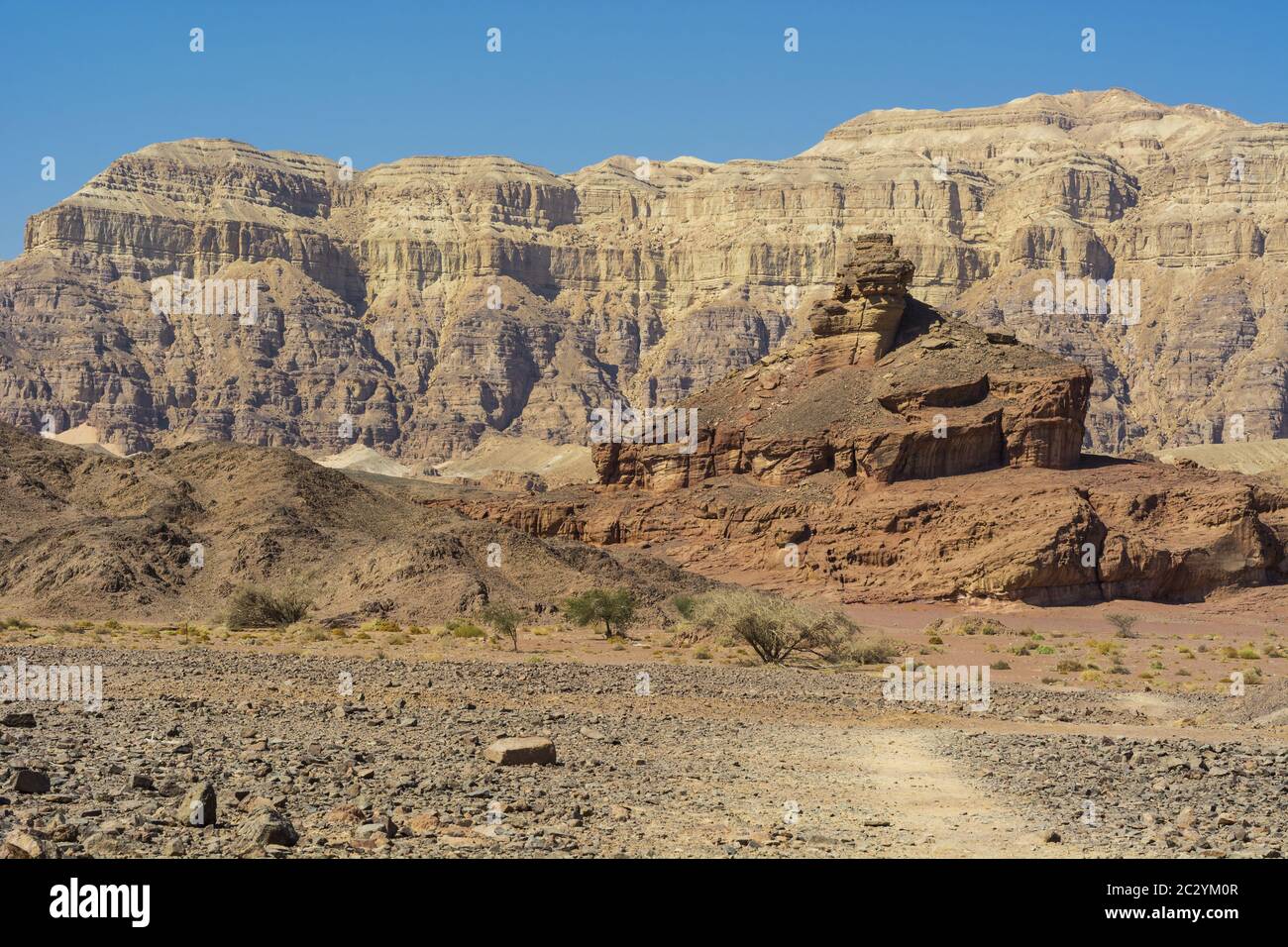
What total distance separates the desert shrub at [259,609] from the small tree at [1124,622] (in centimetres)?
3208

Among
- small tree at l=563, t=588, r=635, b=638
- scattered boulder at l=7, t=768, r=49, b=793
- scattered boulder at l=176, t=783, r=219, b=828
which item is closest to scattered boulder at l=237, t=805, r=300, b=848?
scattered boulder at l=176, t=783, r=219, b=828

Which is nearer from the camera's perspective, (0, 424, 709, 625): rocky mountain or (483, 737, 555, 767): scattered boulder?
(483, 737, 555, 767): scattered boulder

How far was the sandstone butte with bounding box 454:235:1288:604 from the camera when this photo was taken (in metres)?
74.4

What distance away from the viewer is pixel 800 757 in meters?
22.9

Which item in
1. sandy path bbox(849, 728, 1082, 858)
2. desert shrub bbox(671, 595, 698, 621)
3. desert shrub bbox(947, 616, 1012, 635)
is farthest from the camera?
desert shrub bbox(947, 616, 1012, 635)

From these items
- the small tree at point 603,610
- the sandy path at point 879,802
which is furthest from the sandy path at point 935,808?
the small tree at point 603,610

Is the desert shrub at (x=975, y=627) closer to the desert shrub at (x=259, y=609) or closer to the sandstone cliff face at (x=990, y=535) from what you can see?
the sandstone cliff face at (x=990, y=535)

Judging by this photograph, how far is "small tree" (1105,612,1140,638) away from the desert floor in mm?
21963

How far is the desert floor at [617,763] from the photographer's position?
14.4m

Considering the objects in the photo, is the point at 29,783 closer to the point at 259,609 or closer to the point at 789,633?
the point at 789,633

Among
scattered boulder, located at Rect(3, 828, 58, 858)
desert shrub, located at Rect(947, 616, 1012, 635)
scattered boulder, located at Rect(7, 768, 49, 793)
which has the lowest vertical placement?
desert shrub, located at Rect(947, 616, 1012, 635)

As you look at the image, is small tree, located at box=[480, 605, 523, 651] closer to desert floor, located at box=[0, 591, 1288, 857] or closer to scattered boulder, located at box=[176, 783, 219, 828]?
desert floor, located at box=[0, 591, 1288, 857]
